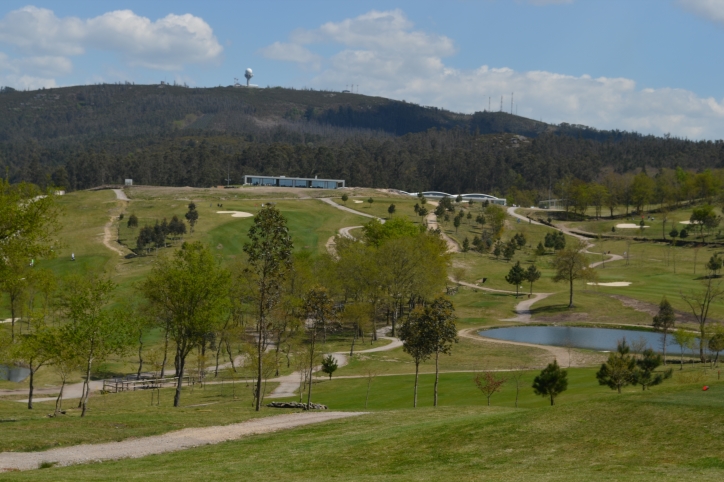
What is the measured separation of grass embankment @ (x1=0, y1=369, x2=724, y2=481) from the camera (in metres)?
19.9

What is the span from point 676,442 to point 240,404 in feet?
116

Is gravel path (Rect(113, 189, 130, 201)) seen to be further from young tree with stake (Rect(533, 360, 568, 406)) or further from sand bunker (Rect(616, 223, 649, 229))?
young tree with stake (Rect(533, 360, 568, 406))

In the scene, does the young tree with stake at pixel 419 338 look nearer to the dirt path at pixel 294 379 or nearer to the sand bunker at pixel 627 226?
the dirt path at pixel 294 379

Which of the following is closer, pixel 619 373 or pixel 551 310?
pixel 619 373

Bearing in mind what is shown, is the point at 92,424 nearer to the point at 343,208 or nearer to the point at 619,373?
the point at 619,373

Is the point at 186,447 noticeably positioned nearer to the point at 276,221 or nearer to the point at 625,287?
the point at 276,221

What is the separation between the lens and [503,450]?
75.4ft

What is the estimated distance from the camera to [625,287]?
109 meters

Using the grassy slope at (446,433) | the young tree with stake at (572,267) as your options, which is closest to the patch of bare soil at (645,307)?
the young tree with stake at (572,267)

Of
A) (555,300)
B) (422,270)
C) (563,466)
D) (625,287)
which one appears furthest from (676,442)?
(625,287)

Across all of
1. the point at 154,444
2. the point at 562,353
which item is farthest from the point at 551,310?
the point at 154,444

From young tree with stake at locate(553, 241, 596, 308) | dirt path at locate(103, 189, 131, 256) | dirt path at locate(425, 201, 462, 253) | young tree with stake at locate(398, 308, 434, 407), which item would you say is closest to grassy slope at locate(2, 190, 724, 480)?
young tree with stake at locate(398, 308, 434, 407)

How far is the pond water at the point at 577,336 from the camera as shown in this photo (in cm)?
7756

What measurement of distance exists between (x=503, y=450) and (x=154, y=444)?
46.2ft
